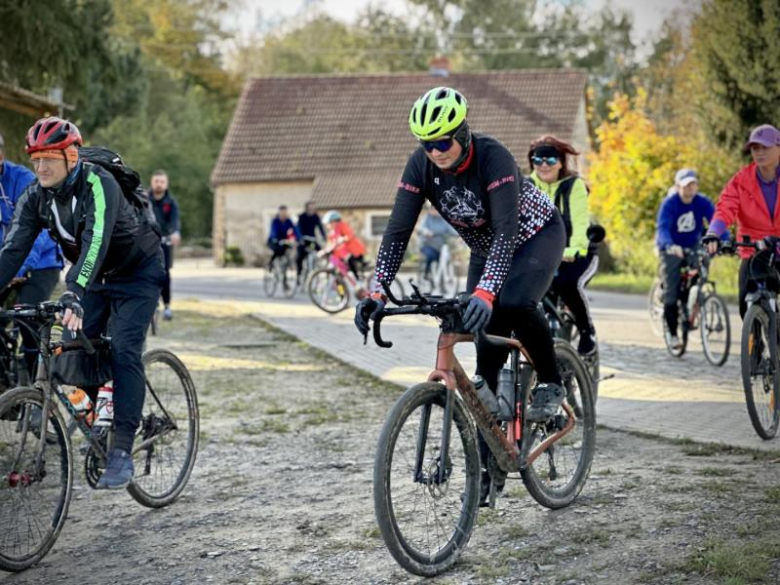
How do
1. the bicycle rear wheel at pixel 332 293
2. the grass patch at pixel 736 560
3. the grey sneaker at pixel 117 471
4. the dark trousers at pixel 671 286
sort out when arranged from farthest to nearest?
the bicycle rear wheel at pixel 332 293 < the dark trousers at pixel 671 286 < the grey sneaker at pixel 117 471 < the grass patch at pixel 736 560

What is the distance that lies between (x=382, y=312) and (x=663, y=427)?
158 inches

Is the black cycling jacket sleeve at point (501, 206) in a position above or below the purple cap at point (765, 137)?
below

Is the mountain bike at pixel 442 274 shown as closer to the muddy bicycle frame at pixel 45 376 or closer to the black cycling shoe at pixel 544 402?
the black cycling shoe at pixel 544 402

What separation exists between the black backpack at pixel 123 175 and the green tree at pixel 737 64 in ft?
58.0

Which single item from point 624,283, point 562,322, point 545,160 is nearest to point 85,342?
point 545,160

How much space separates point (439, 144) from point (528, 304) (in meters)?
0.91

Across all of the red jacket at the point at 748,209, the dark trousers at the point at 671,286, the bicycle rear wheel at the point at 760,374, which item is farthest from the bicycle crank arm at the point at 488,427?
the dark trousers at the point at 671,286

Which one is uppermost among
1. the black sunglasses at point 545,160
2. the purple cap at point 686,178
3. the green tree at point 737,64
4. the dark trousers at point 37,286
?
the green tree at point 737,64

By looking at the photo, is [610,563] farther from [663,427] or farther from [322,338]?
[322,338]

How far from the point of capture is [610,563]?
5.16 m

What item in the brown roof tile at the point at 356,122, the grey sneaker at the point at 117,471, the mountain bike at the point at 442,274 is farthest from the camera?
the brown roof tile at the point at 356,122

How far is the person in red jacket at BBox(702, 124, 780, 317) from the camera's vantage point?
27.2 feet

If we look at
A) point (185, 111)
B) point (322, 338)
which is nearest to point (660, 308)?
point (322, 338)

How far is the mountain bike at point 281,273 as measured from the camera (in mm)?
26391
